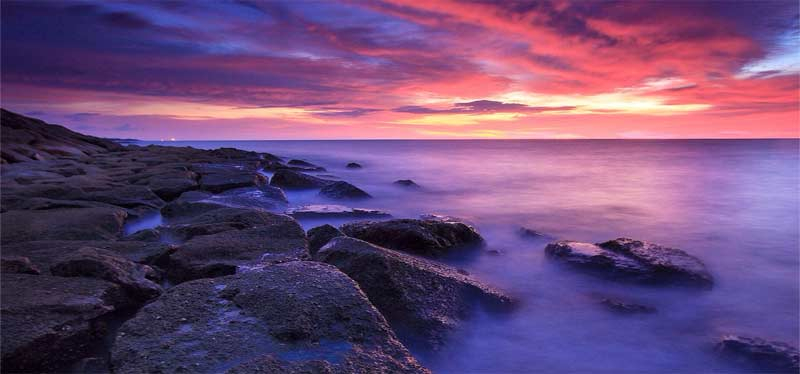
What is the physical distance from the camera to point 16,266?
2.87 metres

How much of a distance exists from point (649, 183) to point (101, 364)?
17686mm

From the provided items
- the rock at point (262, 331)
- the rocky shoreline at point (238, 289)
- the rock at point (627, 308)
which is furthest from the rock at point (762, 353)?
the rock at point (262, 331)

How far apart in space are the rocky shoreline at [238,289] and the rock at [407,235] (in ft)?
0.06

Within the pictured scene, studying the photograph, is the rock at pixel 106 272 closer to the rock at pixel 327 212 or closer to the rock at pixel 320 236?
the rock at pixel 320 236

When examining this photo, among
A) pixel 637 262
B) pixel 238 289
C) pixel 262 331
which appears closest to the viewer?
pixel 262 331

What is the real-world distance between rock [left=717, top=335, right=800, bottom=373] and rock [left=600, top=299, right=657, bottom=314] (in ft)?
2.27

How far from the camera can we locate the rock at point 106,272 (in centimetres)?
281

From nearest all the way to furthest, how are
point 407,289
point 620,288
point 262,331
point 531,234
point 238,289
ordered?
point 262,331 < point 238,289 < point 407,289 < point 620,288 < point 531,234

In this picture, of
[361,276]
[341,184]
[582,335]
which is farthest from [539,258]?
[341,184]

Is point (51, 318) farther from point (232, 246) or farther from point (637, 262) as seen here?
point (637, 262)

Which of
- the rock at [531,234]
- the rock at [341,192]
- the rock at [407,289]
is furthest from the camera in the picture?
the rock at [341,192]

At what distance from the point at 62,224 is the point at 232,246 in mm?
2040

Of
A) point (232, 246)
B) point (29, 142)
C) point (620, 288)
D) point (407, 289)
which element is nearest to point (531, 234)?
point (620, 288)

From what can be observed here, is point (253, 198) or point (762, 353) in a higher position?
point (253, 198)
